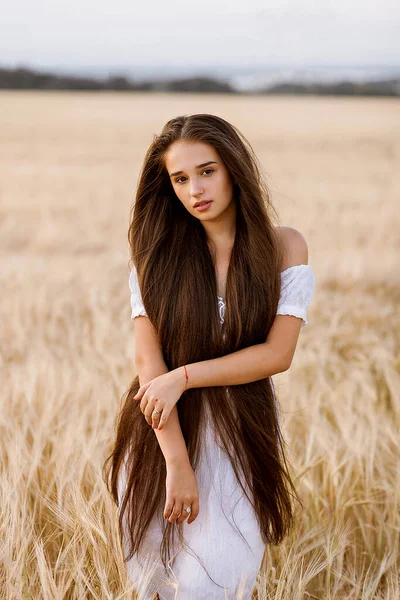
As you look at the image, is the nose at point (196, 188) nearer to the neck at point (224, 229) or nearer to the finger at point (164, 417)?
the neck at point (224, 229)

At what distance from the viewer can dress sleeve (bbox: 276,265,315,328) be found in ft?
5.26

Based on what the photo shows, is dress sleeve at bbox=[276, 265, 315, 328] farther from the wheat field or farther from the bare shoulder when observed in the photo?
the wheat field

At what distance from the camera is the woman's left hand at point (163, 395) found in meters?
1.50

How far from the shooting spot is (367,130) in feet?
68.7

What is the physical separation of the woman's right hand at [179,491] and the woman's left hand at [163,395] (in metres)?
0.11

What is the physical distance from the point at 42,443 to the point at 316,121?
Answer: 23491 mm

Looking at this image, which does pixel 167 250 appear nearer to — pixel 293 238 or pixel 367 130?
pixel 293 238

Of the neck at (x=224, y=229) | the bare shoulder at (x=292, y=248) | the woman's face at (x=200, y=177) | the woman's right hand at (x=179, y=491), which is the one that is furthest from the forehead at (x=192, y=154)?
the woman's right hand at (x=179, y=491)

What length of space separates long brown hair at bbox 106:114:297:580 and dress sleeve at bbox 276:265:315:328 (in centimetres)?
2

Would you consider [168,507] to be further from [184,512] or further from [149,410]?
[149,410]

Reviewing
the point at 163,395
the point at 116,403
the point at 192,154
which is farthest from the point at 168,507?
the point at 116,403

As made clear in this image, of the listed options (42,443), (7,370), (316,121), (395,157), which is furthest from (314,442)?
(316,121)

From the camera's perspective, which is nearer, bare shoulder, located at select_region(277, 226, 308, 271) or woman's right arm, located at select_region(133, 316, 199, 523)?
woman's right arm, located at select_region(133, 316, 199, 523)

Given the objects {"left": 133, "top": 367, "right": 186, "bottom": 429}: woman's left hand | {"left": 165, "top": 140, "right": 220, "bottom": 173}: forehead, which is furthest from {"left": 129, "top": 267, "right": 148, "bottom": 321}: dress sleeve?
{"left": 165, "top": 140, "right": 220, "bottom": 173}: forehead
